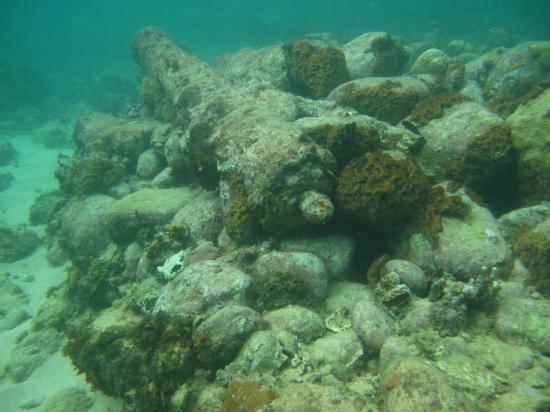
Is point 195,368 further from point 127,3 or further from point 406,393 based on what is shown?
point 127,3

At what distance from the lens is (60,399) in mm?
6156

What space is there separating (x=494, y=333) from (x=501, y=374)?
0.84 metres

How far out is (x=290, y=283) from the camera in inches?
208

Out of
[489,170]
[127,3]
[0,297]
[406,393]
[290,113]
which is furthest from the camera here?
[127,3]

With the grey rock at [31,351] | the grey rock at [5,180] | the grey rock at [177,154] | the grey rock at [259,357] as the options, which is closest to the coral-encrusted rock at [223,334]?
the grey rock at [259,357]

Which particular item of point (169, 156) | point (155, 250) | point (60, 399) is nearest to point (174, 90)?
point (169, 156)

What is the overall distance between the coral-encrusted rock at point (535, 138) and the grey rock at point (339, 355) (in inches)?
191

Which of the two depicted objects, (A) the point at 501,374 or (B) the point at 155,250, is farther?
(B) the point at 155,250

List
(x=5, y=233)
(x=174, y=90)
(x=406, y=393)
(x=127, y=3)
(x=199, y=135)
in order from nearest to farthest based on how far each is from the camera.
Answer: (x=406, y=393) → (x=199, y=135) → (x=174, y=90) → (x=5, y=233) → (x=127, y=3)

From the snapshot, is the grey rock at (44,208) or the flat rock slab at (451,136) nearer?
the flat rock slab at (451,136)

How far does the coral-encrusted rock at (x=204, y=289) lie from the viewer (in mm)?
5152

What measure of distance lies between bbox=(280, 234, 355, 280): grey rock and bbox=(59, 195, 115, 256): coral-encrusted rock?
22.8 feet

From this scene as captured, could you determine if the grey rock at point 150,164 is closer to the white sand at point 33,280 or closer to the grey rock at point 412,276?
the white sand at point 33,280

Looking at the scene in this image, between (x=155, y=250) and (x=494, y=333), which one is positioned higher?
(x=155, y=250)
